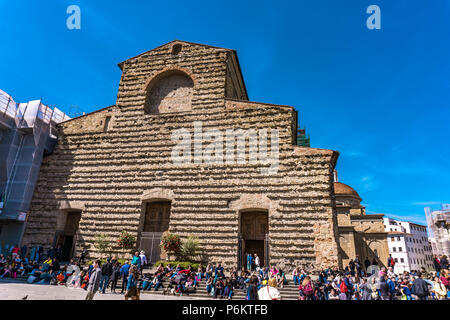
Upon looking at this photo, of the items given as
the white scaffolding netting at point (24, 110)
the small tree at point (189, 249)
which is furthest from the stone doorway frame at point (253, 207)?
the white scaffolding netting at point (24, 110)

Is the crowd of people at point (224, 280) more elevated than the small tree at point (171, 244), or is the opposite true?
the small tree at point (171, 244)

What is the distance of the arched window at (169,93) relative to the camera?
643 inches

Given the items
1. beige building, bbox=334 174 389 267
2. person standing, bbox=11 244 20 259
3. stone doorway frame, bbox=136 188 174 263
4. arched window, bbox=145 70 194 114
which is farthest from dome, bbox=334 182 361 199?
person standing, bbox=11 244 20 259

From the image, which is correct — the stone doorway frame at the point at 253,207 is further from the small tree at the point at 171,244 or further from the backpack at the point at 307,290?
the backpack at the point at 307,290

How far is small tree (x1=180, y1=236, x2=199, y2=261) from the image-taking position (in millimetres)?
12711

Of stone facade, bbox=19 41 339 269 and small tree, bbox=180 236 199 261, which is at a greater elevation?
stone facade, bbox=19 41 339 269

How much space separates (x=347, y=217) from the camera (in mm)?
25109

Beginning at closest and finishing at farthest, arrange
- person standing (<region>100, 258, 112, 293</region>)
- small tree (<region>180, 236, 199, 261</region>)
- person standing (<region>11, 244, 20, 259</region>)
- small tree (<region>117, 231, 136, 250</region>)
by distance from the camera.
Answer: person standing (<region>100, 258, 112, 293</region>)
small tree (<region>180, 236, 199, 261</region>)
small tree (<region>117, 231, 136, 250</region>)
person standing (<region>11, 244, 20, 259</region>)

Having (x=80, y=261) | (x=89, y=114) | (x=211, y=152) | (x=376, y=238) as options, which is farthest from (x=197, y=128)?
(x=376, y=238)

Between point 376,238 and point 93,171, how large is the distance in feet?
77.9

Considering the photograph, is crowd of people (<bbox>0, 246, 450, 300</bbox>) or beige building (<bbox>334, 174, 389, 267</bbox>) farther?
beige building (<bbox>334, 174, 389, 267</bbox>)

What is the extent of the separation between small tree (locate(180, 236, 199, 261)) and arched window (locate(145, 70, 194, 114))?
7.06 m

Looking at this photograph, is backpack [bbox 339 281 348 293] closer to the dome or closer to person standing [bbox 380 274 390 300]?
person standing [bbox 380 274 390 300]

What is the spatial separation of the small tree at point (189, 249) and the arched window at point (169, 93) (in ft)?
23.2
